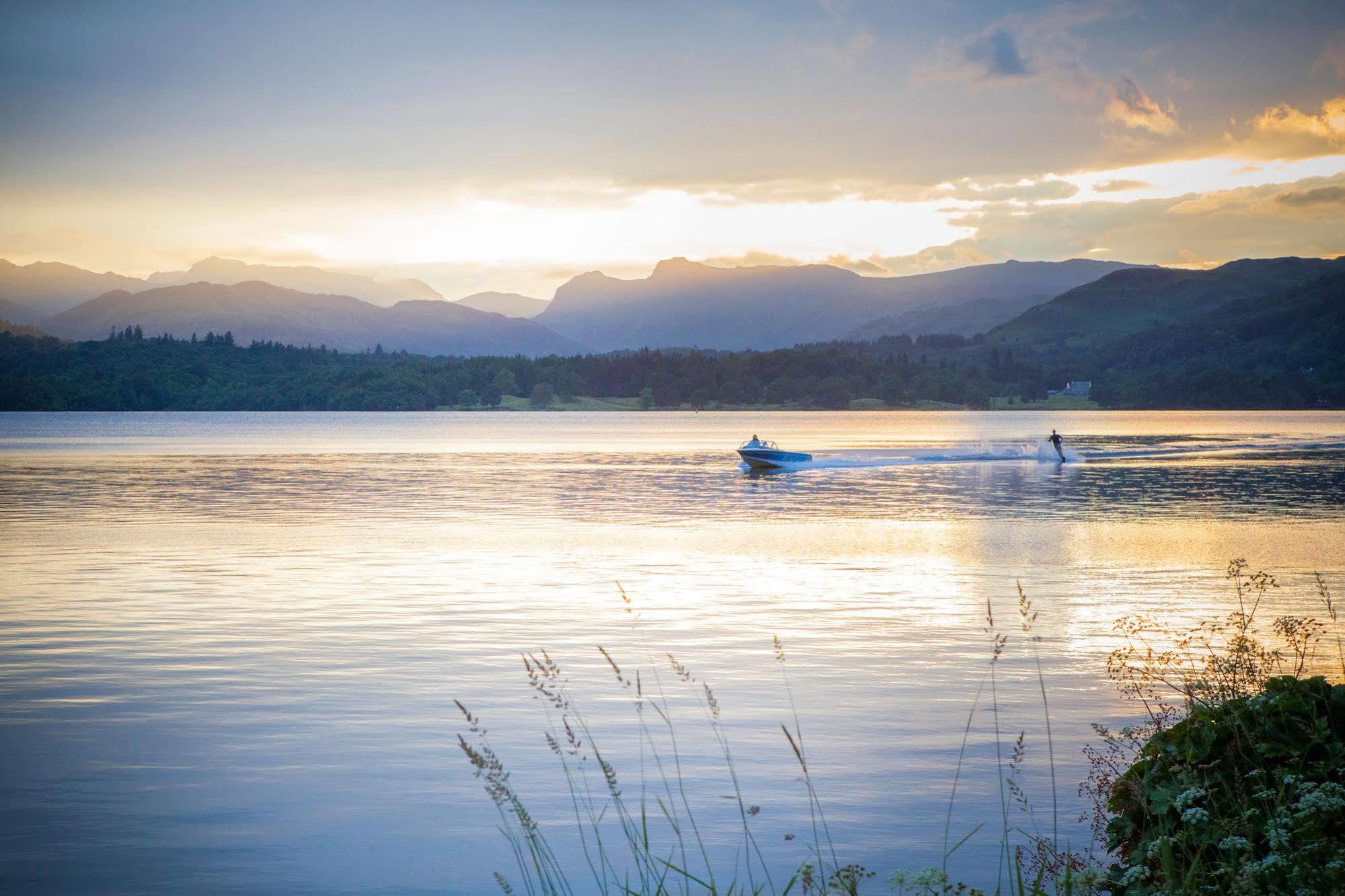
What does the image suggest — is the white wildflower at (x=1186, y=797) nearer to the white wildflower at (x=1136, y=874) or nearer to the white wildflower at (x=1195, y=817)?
the white wildflower at (x=1195, y=817)

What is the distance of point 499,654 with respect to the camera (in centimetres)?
1770

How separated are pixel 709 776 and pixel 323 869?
3.75 m

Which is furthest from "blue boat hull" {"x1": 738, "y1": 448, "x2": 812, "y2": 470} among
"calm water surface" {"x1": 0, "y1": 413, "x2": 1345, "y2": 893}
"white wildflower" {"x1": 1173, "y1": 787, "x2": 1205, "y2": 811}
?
"white wildflower" {"x1": 1173, "y1": 787, "x2": 1205, "y2": 811}

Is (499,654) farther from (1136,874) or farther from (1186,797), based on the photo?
(1186,797)

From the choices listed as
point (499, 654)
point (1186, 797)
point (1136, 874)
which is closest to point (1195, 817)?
point (1186, 797)

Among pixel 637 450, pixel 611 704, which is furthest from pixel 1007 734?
pixel 637 450

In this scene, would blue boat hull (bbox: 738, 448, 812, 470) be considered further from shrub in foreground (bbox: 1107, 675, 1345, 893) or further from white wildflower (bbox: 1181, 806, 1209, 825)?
white wildflower (bbox: 1181, 806, 1209, 825)

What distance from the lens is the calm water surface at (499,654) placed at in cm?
1020

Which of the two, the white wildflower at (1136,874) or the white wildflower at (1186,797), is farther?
the white wildflower at (1136,874)

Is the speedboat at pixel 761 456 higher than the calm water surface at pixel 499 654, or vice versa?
the speedboat at pixel 761 456

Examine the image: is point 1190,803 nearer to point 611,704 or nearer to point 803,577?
point 611,704

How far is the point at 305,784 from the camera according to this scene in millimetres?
11414

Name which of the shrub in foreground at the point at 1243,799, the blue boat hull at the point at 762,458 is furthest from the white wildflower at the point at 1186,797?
the blue boat hull at the point at 762,458

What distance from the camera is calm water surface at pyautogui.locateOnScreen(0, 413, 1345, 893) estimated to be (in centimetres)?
1020
